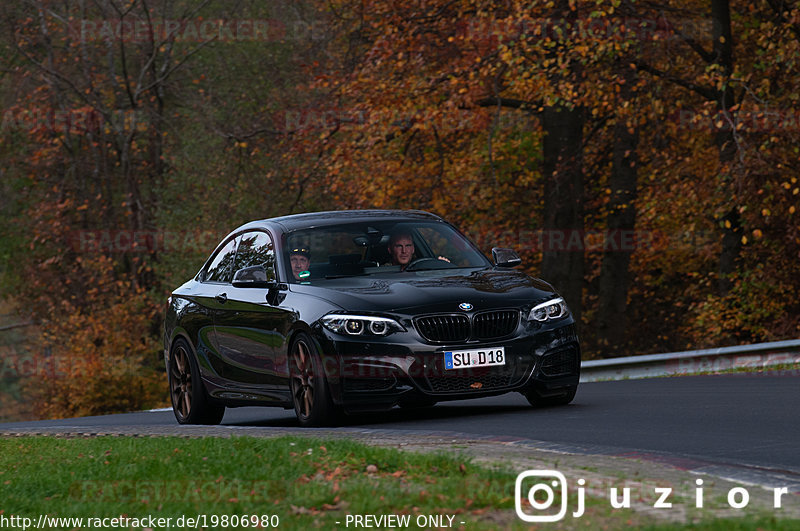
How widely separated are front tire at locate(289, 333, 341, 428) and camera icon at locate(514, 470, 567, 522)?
376 cm

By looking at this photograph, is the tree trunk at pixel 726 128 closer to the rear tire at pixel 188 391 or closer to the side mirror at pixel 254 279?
the rear tire at pixel 188 391

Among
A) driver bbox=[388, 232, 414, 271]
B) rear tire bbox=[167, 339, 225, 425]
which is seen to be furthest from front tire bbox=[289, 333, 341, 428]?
rear tire bbox=[167, 339, 225, 425]

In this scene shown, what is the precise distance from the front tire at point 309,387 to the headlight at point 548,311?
Answer: 67.0 inches

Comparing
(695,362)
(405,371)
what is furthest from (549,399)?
(695,362)

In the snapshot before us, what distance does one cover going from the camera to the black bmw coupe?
1091cm

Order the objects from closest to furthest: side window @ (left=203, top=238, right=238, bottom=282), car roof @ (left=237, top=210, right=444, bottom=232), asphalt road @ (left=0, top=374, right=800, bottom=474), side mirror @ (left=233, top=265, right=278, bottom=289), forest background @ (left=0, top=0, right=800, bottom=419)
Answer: asphalt road @ (left=0, top=374, right=800, bottom=474), side mirror @ (left=233, top=265, right=278, bottom=289), car roof @ (left=237, top=210, right=444, bottom=232), side window @ (left=203, top=238, right=238, bottom=282), forest background @ (left=0, top=0, right=800, bottom=419)

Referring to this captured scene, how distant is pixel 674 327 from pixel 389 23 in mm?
12776

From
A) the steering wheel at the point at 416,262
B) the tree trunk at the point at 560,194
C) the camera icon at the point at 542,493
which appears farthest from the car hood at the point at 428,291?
the tree trunk at the point at 560,194

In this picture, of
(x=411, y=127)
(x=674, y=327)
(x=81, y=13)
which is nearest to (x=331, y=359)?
(x=411, y=127)

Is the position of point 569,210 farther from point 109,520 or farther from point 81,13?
point 109,520

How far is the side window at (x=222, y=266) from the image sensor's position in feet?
43.9

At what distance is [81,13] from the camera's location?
42000 mm

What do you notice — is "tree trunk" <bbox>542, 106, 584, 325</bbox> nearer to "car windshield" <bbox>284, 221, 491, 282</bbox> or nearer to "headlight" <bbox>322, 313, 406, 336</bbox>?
"car windshield" <bbox>284, 221, 491, 282</bbox>

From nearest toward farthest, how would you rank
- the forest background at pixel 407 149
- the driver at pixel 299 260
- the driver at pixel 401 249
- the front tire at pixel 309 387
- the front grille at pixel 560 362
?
the front tire at pixel 309 387
the front grille at pixel 560 362
the driver at pixel 299 260
the driver at pixel 401 249
the forest background at pixel 407 149
